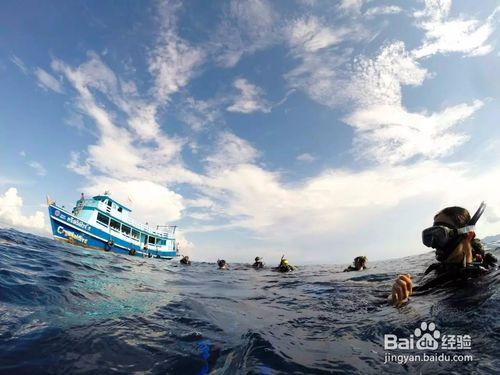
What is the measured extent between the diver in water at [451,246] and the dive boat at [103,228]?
30.8 meters

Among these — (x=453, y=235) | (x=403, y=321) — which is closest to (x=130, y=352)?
(x=403, y=321)

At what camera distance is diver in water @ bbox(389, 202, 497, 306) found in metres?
3.95

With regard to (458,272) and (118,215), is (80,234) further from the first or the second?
(458,272)

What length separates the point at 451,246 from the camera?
4.13m

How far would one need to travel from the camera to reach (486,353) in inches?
93.1

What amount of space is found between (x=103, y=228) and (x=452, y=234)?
109 ft

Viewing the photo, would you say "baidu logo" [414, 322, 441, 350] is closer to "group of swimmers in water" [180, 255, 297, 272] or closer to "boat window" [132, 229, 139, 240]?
"group of swimmers in water" [180, 255, 297, 272]

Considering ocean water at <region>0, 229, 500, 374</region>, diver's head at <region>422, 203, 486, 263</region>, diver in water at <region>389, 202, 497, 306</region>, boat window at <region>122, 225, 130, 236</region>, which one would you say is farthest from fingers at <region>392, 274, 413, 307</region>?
boat window at <region>122, 225, 130, 236</region>

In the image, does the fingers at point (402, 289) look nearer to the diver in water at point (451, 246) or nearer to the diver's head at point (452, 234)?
the diver in water at point (451, 246)

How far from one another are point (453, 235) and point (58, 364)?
16.3 ft

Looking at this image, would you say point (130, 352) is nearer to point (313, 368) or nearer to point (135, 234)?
point (313, 368)

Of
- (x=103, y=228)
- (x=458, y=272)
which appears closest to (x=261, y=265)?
(x=103, y=228)

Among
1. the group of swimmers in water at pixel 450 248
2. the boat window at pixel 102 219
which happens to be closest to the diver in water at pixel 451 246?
the group of swimmers in water at pixel 450 248

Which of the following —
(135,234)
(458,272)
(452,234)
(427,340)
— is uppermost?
(135,234)
